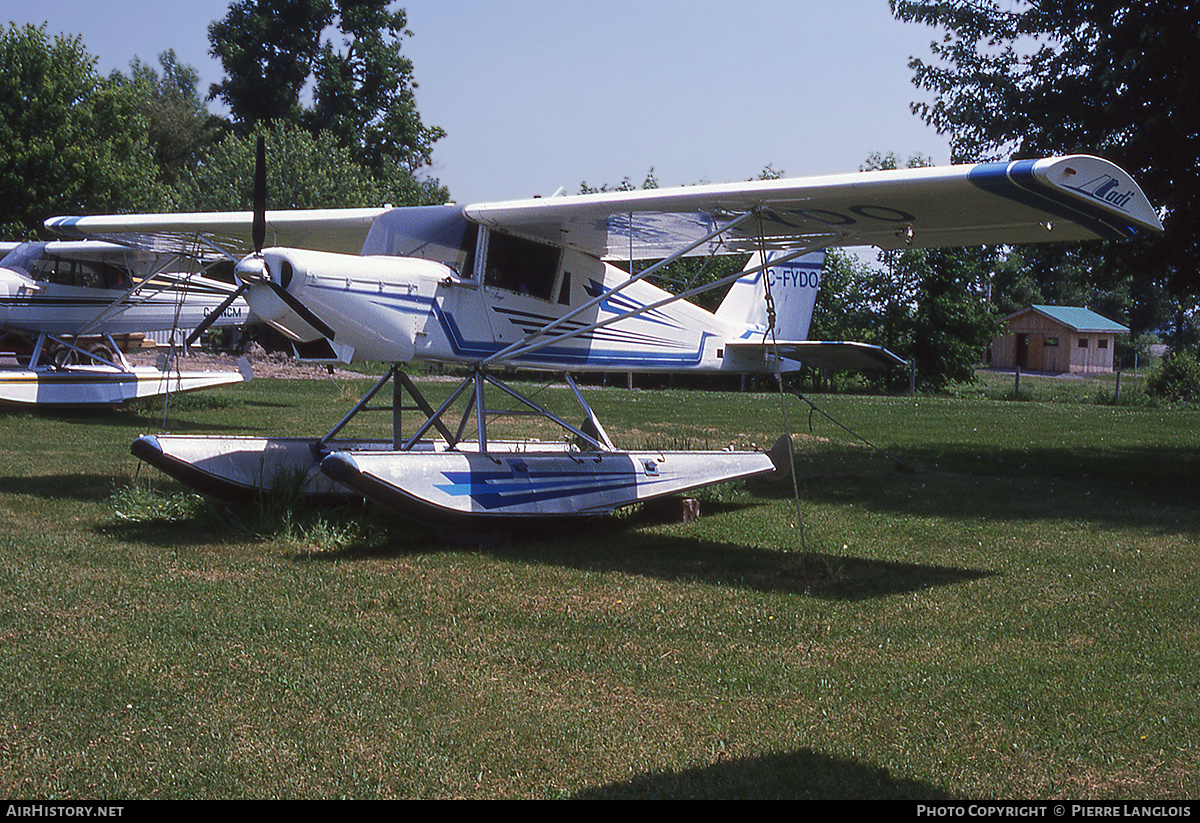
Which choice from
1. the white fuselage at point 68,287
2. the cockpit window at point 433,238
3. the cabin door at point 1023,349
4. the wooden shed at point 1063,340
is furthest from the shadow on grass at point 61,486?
the cabin door at point 1023,349

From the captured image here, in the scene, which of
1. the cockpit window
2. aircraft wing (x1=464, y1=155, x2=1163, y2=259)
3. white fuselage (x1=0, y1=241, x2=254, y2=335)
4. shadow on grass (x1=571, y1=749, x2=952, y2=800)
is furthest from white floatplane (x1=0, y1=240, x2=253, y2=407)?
shadow on grass (x1=571, y1=749, x2=952, y2=800)

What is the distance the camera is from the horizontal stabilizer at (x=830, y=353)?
10.8 m

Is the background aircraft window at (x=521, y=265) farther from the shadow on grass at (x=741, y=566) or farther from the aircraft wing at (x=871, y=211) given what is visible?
the shadow on grass at (x=741, y=566)

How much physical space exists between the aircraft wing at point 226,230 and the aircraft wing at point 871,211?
2237 millimetres

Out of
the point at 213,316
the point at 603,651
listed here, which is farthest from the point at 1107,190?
the point at 213,316

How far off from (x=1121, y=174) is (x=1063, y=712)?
3.68 m

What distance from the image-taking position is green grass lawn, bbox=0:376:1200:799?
12.6 feet

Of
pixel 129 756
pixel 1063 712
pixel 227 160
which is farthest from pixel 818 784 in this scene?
pixel 227 160

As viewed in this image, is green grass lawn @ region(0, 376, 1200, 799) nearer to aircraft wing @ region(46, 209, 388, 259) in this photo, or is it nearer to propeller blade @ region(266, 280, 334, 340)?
propeller blade @ region(266, 280, 334, 340)

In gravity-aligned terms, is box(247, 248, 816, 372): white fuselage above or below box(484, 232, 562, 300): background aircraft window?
below

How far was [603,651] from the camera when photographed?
5375 millimetres

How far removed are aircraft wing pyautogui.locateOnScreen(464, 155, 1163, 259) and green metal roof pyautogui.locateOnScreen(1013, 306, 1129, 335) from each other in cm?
4970

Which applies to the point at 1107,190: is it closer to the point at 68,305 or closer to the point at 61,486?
the point at 61,486

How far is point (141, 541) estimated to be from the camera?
25.4 feet
